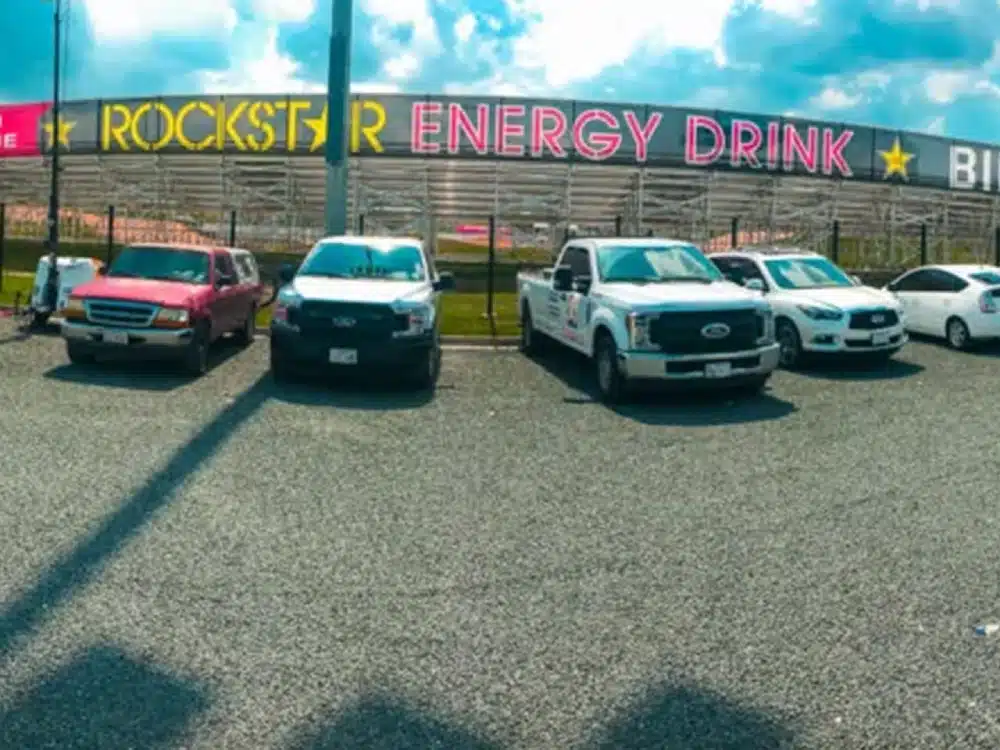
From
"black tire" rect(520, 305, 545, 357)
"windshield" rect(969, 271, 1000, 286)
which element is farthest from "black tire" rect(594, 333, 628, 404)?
"windshield" rect(969, 271, 1000, 286)

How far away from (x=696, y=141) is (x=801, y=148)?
4199mm

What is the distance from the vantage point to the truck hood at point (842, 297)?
44.6ft

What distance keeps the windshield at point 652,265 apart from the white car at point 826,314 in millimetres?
737

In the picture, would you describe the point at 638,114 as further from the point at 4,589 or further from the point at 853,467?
the point at 4,589

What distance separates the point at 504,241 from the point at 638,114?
6.44m

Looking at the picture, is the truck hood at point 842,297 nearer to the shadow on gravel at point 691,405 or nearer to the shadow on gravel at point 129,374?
the shadow on gravel at point 691,405

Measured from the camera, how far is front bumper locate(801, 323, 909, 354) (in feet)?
43.7

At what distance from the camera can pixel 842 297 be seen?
45.8ft

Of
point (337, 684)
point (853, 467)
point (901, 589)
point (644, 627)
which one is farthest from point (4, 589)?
point (853, 467)

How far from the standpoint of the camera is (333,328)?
36.7ft

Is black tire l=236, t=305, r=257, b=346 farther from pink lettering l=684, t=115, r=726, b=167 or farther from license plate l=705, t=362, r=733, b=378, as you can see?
pink lettering l=684, t=115, r=726, b=167

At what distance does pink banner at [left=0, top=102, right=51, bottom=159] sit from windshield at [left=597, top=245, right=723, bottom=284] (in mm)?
30792

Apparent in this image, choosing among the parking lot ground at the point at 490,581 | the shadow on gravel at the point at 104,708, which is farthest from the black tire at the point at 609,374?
the shadow on gravel at the point at 104,708

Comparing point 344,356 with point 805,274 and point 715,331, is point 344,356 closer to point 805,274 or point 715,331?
point 715,331
